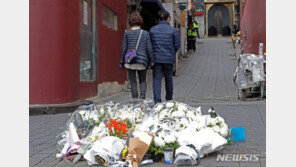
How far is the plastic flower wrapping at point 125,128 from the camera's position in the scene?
438 cm

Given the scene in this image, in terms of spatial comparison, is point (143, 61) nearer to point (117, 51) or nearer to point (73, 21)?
point (73, 21)

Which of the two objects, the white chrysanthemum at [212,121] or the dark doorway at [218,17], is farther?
the dark doorway at [218,17]

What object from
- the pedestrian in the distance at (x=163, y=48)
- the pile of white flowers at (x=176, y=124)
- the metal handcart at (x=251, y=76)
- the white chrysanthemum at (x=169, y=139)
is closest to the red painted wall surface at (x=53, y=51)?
the pedestrian in the distance at (x=163, y=48)

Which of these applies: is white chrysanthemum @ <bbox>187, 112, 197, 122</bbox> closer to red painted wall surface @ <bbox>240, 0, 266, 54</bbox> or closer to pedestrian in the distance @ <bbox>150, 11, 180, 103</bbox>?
pedestrian in the distance @ <bbox>150, 11, 180, 103</bbox>

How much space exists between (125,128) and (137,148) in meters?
0.64

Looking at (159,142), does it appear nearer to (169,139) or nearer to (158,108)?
(169,139)

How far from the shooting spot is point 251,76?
9.67 metres

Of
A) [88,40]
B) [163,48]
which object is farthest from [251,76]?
[88,40]

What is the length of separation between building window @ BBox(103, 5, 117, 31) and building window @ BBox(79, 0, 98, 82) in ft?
3.45

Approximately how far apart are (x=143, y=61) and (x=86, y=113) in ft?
8.89

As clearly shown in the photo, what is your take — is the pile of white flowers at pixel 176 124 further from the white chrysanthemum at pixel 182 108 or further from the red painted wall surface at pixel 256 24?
the red painted wall surface at pixel 256 24

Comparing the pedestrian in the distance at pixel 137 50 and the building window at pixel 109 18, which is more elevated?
the building window at pixel 109 18

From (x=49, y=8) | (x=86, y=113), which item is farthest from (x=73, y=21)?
(x=86, y=113)

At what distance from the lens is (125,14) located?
1490 centimetres
